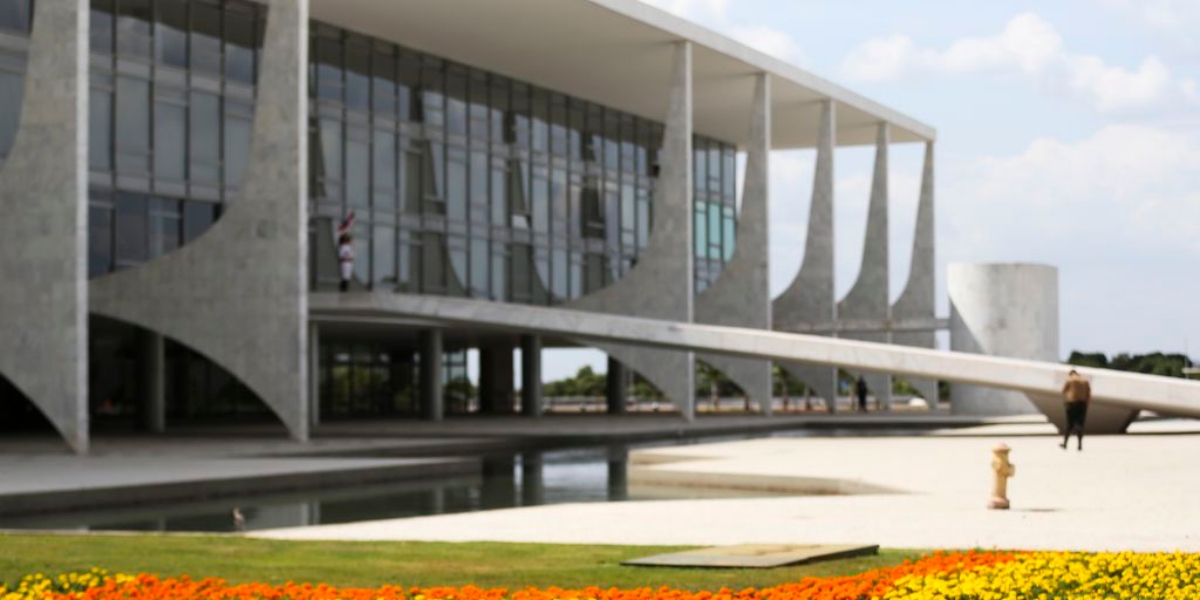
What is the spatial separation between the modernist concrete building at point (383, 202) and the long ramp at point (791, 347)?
0.16m

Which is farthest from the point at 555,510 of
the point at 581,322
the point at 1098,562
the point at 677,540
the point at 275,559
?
the point at 581,322

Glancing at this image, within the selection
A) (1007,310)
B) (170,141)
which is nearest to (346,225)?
(170,141)

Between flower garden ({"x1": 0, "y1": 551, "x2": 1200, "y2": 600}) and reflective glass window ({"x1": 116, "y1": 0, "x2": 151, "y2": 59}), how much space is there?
83.8ft

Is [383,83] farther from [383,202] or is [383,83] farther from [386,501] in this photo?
[386,501]

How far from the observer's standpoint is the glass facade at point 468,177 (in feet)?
127

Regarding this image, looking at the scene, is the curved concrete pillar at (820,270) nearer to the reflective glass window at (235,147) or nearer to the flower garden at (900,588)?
the reflective glass window at (235,147)

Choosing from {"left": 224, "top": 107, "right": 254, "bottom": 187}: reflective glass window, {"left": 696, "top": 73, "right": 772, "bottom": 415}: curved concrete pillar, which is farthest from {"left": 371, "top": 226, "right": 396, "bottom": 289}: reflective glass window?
{"left": 696, "top": 73, "right": 772, "bottom": 415}: curved concrete pillar

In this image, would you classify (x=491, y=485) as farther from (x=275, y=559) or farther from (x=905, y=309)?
(x=905, y=309)

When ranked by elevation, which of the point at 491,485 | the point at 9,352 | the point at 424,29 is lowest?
the point at 491,485

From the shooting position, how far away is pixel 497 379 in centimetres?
5297

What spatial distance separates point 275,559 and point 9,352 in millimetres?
16524

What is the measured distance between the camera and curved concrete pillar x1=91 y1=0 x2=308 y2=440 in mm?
29891

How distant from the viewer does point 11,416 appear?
36312 millimetres

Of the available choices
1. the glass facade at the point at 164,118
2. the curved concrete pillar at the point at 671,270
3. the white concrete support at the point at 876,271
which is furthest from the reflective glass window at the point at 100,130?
the white concrete support at the point at 876,271
